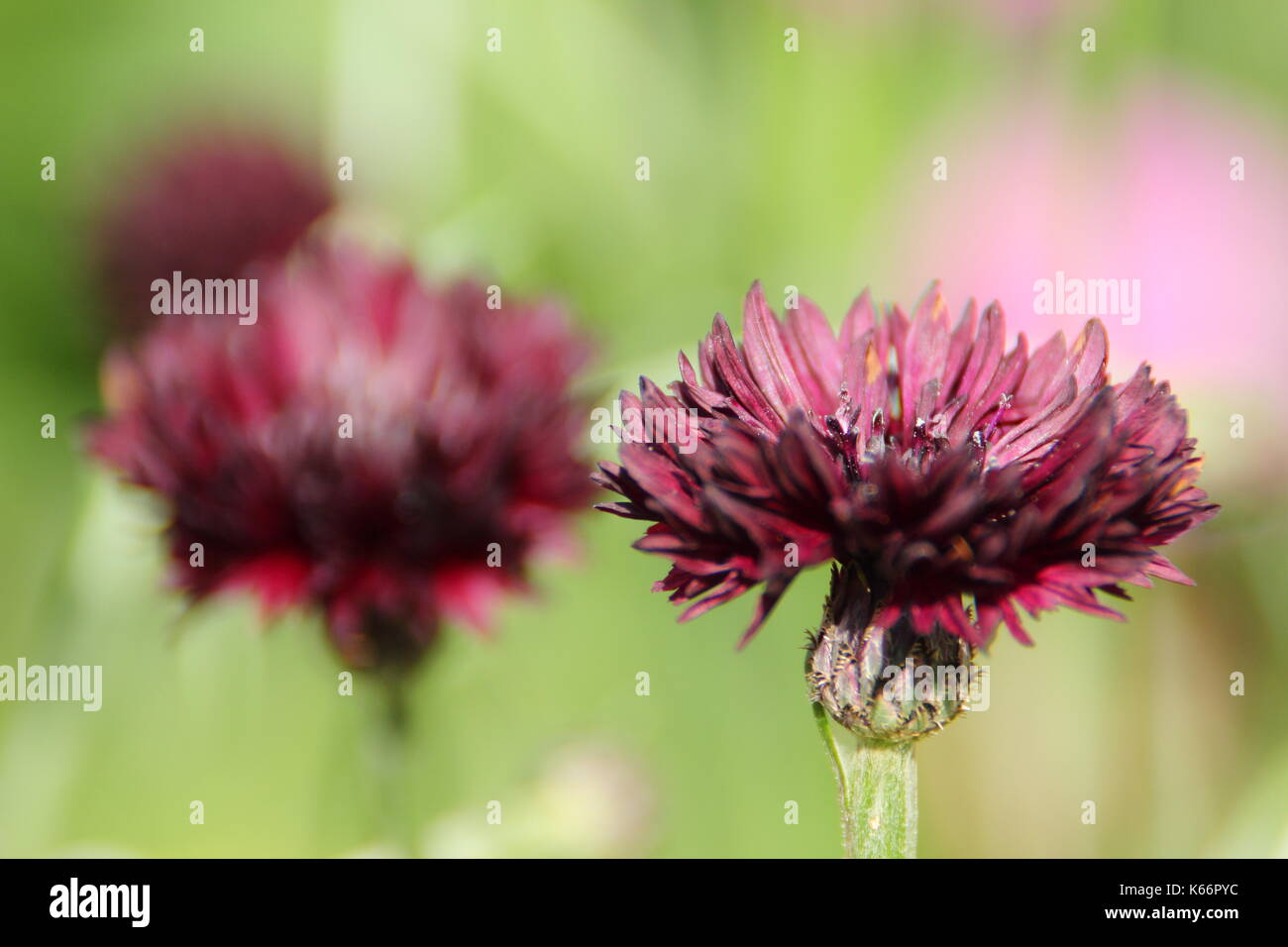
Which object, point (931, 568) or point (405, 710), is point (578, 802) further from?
point (931, 568)

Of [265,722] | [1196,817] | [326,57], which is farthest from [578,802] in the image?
[326,57]

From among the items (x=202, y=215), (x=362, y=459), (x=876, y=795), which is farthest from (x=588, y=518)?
(x=202, y=215)

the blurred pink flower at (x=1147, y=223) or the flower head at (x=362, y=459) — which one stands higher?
the blurred pink flower at (x=1147, y=223)

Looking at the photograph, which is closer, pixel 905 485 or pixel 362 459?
pixel 905 485

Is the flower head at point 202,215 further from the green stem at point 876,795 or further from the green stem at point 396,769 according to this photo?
the green stem at point 876,795

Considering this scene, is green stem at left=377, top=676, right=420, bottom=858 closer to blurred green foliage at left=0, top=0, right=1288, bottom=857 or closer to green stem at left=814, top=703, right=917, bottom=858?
blurred green foliage at left=0, top=0, right=1288, bottom=857

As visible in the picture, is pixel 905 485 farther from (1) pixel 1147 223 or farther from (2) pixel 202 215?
(2) pixel 202 215

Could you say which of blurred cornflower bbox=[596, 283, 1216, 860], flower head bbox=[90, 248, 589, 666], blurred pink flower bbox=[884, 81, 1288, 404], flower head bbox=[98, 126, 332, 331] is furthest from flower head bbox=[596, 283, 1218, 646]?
flower head bbox=[98, 126, 332, 331]

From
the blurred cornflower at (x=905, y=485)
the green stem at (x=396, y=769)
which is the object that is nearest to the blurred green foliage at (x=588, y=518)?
the green stem at (x=396, y=769)
